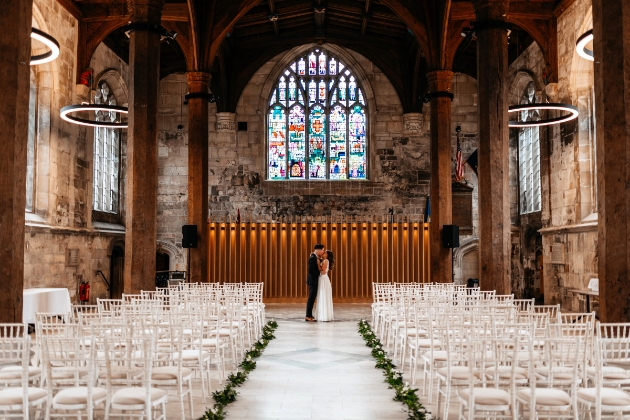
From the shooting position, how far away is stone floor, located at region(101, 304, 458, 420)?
19.1ft

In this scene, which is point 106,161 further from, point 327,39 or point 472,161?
point 472,161

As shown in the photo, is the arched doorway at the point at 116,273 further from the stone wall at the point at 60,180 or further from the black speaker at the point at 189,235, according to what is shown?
the black speaker at the point at 189,235

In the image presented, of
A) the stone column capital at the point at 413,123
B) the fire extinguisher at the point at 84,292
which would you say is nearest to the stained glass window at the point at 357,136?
the stone column capital at the point at 413,123

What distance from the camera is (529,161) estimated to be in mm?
19797

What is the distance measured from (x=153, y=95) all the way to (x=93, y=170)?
27.2ft

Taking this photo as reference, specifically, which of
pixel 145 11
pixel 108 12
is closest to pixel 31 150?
pixel 108 12

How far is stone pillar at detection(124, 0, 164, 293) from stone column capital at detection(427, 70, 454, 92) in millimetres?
7265

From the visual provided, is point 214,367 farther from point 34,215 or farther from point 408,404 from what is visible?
point 34,215

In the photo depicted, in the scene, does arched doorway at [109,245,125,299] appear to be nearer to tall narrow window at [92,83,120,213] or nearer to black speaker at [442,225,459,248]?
tall narrow window at [92,83,120,213]

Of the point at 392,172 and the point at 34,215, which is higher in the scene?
the point at 392,172

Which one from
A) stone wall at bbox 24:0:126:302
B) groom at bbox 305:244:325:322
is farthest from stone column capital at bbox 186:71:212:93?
groom at bbox 305:244:325:322

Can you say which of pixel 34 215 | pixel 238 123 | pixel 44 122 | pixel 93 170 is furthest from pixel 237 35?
pixel 34 215

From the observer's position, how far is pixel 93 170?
1816 centimetres

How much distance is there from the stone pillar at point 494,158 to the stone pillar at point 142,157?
5.41m
